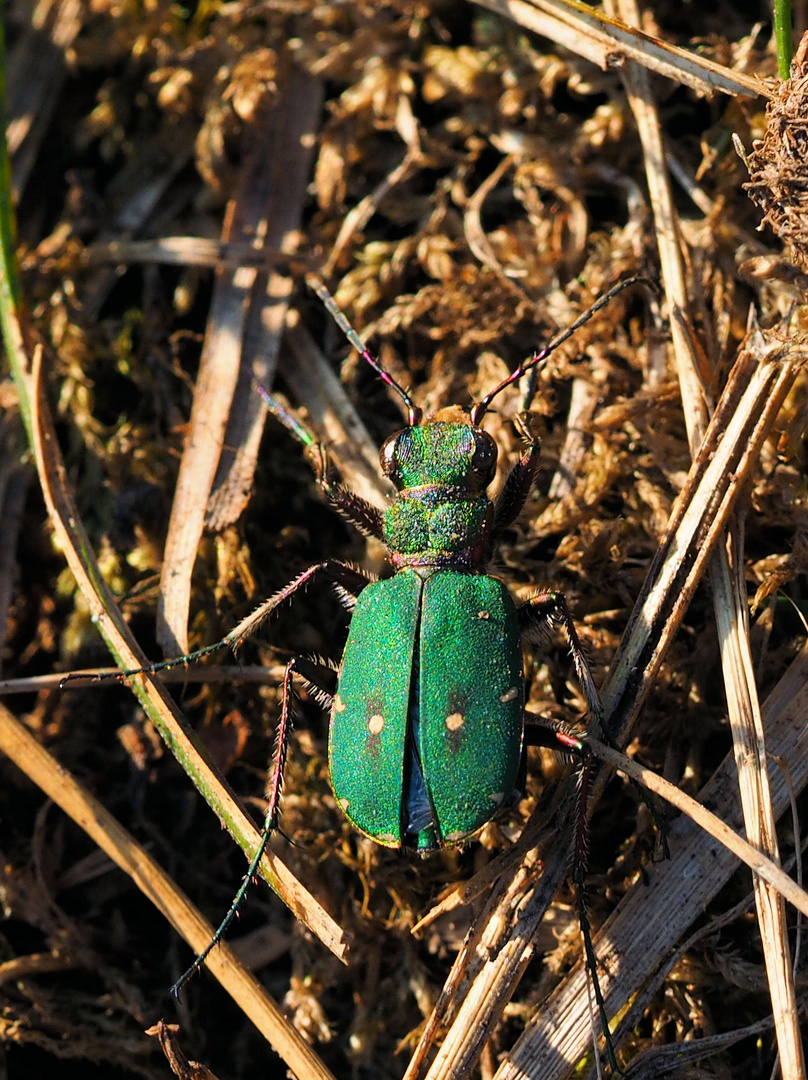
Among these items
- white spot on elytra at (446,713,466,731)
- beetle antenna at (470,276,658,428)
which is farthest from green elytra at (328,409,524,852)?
beetle antenna at (470,276,658,428)

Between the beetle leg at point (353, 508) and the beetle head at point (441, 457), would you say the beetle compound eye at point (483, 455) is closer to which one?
the beetle head at point (441, 457)

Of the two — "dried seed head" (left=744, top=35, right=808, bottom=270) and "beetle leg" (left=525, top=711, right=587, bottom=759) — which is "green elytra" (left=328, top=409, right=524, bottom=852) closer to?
"beetle leg" (left=525, top=711, right=587, bottom=759)

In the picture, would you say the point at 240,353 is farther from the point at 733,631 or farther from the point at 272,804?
the point at 733,631

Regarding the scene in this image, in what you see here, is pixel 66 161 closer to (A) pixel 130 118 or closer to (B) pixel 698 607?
(A) pixel 130 118

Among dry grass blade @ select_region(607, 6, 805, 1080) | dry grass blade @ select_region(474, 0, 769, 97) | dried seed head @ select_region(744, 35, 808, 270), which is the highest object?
dry grass blade @ select_region(474, 0, 769, 97)

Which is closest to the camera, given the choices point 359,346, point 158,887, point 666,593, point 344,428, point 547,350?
point 666,593

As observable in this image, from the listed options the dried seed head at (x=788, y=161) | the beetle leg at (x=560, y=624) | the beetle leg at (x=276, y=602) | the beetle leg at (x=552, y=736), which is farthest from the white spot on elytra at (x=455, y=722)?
the dried seed head at (x=788, y=161)

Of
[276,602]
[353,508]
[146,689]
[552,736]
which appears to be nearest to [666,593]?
[552,736]
